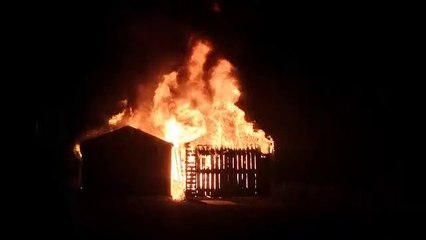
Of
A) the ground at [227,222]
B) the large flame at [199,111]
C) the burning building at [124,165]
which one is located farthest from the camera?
the large flame at [199,111]

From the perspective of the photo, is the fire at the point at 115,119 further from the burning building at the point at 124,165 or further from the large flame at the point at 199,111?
the burning building at the point at 124,165

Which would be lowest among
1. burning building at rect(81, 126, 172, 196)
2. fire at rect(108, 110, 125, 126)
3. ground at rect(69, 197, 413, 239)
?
ground at rect(69, 197, 413, 239)

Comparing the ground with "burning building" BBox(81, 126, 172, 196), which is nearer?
the ground

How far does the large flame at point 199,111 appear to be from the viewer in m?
35.2

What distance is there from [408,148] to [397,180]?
1.24m

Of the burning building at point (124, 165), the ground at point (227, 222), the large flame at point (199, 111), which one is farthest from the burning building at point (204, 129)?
the ground at point (227, 222)

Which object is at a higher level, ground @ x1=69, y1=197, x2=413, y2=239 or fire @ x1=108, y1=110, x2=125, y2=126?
fire @ x1=108, y1=110, x2=125, y2=126

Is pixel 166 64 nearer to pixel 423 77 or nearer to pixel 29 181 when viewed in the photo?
pixel 423 77

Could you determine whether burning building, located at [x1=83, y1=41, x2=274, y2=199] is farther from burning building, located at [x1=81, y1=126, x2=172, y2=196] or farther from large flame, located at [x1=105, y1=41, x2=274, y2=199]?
burning building, located at [x1=81, y1=126, x2=172, y2=196]

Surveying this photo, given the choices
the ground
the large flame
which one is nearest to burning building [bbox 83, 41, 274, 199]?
the large flame

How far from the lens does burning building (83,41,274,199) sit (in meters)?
28.8

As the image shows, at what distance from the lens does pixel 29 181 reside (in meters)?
12.1

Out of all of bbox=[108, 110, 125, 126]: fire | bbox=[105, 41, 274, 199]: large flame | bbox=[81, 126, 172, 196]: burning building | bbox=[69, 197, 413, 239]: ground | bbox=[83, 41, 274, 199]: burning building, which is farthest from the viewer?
bbox=[108, 110, 125, 126]: fire

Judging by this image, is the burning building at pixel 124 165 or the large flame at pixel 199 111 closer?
the burning building at pixel 124 165
